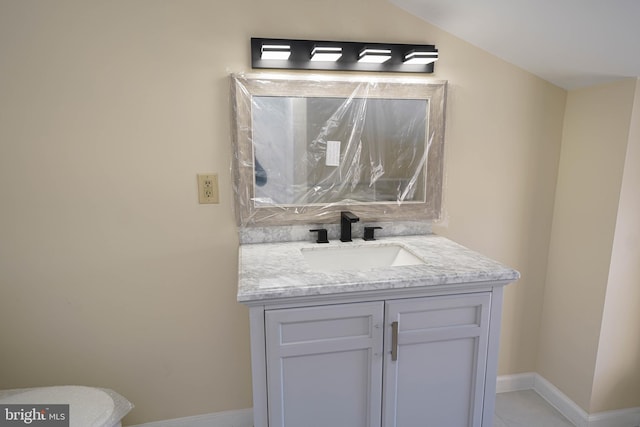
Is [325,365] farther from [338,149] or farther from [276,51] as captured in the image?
[276,51]

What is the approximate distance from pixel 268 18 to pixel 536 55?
1.28 metres

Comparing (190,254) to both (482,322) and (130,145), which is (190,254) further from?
(482,322)

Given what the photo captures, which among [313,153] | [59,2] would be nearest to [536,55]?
[313,153]

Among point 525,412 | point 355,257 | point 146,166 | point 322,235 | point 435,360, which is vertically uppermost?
point 146,166

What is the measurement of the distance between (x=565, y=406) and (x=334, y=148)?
6.18 feet

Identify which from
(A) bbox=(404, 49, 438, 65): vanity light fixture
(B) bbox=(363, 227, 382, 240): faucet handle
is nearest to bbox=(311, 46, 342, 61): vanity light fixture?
(A) bbox=(404, 49, 438, 65): vanity light fixture

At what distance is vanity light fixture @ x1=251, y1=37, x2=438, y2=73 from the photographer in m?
1.55

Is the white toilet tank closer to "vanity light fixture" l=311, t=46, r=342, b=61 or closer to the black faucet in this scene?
the black faucet

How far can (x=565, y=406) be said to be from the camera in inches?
74.5

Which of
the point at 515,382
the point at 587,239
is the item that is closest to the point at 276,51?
the point at 587,239

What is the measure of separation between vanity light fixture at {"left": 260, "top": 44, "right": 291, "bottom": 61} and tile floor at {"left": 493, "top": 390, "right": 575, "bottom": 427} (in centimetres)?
215

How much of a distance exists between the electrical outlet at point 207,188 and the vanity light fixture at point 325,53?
72 cm

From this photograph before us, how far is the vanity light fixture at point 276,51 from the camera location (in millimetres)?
1522

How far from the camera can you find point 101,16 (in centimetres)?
145
